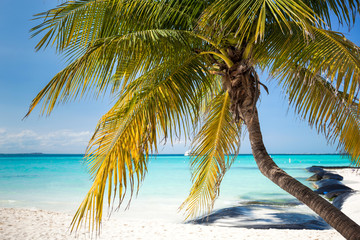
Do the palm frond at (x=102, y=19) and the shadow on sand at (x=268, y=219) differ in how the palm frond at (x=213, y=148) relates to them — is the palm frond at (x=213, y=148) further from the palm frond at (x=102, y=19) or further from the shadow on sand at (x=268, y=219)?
the shadow on sand at (x=268, y=219)

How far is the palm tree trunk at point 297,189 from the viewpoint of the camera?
8.40 ft

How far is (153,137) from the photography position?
2801mm

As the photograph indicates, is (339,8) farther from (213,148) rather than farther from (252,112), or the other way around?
(213,148)

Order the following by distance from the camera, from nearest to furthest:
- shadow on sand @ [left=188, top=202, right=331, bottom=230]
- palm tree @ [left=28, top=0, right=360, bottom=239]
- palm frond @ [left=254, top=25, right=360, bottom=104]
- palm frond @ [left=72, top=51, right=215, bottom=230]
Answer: palm frond @ [left=254, top=25, right=360, bottom=104]
palm tree @ [left=28, top=0, right=360, bottom=239]
palm frond @ [left=72, top=51, right=215, bottom=230]
shadow on sand @ [left=188, top=202, right=331, bottom=230]

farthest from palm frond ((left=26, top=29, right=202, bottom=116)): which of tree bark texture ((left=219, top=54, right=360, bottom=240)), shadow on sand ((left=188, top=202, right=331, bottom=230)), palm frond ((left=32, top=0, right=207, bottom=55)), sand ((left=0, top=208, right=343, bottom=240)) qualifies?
shadow on sand ((left=188, top=202, right=331, bottom=230))

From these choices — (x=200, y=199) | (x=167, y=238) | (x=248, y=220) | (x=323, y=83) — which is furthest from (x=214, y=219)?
(x=323, y=83)

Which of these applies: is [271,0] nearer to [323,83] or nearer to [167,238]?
[323,83]

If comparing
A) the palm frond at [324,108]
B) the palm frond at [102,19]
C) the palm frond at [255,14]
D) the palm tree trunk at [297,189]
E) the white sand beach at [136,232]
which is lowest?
the white sand beach at [136,232]

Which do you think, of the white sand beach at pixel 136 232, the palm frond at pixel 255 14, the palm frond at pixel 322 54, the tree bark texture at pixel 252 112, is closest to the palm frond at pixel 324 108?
the tree bark texture at pixel 252 112

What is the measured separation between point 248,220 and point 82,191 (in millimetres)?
11003

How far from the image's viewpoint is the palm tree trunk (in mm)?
2561

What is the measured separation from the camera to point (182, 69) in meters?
3.04

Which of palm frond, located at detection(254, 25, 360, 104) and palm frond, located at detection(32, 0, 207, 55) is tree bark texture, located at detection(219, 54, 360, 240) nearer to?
palm frond, located at detection(254, 25, 360, 104)

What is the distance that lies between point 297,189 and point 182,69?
5.26ft
